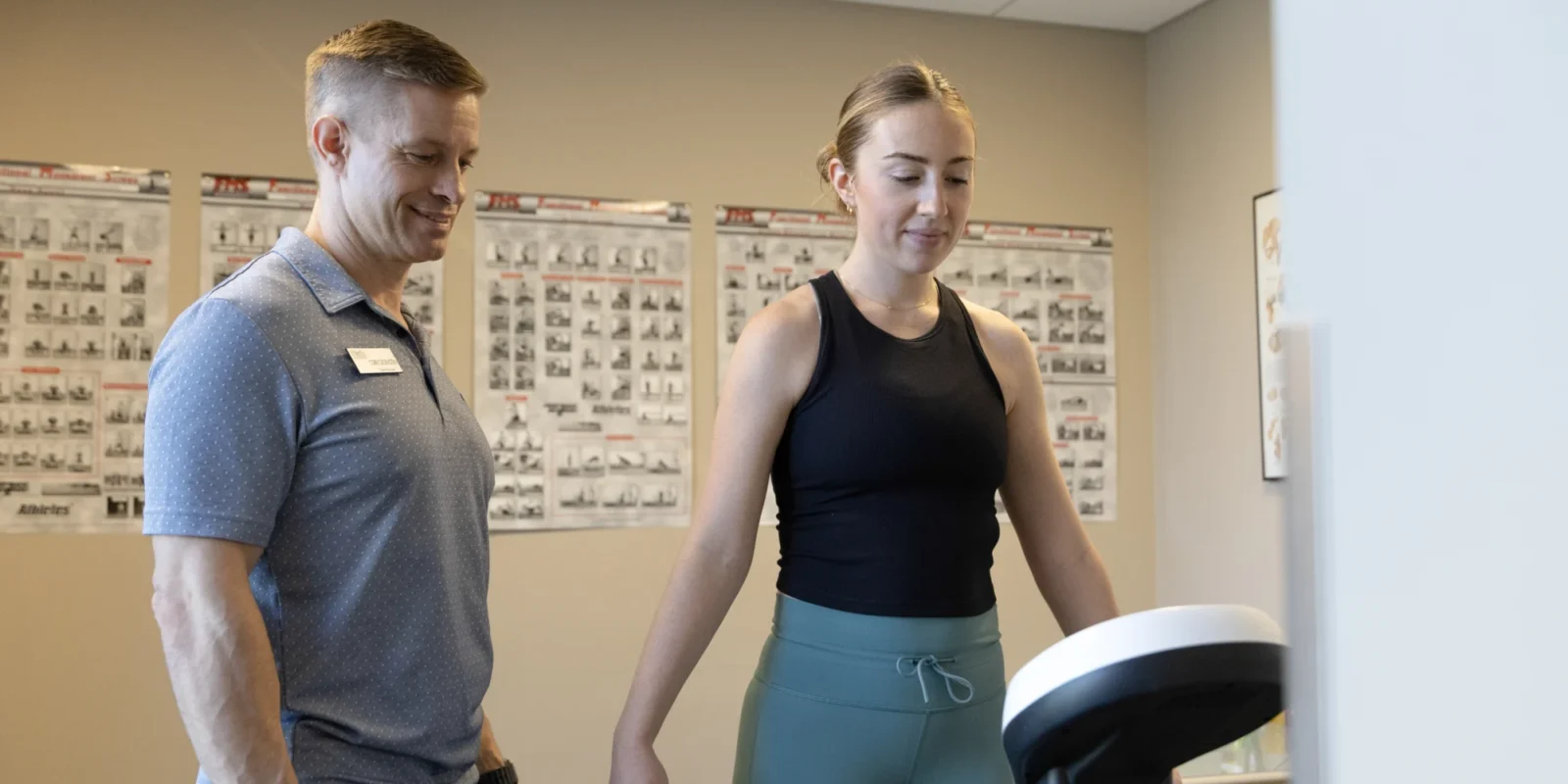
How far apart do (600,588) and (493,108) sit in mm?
1260

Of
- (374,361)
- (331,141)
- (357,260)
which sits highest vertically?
(331,141)

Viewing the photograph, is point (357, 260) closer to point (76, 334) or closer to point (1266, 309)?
point (76, 334)

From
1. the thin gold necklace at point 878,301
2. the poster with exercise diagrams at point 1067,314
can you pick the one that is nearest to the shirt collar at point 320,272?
the thin gold necklace at point 878,301

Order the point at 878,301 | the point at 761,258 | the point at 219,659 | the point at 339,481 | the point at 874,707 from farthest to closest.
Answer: the point at 761,258, the point at 878,301, the point at 874,707, the point at 339,481, the point at 219,659

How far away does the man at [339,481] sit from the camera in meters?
1.12

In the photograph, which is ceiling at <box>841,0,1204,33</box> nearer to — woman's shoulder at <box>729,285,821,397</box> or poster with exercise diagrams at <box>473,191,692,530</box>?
poster with exercise diagrams at <box>473,191,692,530</box>

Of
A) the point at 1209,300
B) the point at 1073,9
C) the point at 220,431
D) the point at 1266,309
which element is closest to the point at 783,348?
the point at 220,431

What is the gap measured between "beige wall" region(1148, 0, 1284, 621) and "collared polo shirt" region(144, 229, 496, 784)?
2532 millimetres

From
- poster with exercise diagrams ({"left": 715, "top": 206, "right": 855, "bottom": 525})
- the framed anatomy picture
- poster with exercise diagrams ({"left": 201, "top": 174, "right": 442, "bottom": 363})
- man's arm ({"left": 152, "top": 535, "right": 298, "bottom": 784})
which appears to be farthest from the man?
the framed anatomy picture

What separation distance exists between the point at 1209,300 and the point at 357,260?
2793 mm

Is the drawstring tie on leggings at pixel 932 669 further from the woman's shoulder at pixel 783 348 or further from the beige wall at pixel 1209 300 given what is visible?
the beige wall at pixel 1209 300

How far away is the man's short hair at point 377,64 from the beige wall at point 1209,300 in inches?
102

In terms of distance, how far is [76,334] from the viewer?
3055mm

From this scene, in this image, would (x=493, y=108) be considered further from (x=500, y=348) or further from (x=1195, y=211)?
(x=1195, y=211)
